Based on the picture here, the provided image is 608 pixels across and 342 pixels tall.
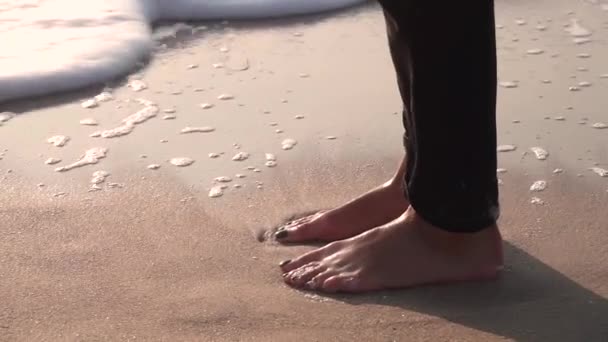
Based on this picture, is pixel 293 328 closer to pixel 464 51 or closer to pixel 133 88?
pixel 464 51

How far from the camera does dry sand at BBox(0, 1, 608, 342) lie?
164cm

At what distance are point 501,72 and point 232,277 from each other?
144 centimetres

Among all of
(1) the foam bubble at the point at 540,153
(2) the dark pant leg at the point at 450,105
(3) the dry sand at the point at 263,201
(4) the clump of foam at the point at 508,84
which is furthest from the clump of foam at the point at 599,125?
(2) the dark pant leg at the point at 450,105

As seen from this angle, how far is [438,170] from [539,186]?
0.63 meters

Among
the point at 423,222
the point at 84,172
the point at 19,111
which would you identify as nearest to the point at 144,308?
the point at 423,222

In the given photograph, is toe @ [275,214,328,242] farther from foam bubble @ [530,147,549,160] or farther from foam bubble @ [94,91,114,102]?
foam bubble @ [94,91,114,102]

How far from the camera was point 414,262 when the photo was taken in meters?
1.75

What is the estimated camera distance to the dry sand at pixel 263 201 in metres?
1.64

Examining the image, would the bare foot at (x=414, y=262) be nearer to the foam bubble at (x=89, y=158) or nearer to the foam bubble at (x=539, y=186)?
the foam bubble at (x=539, y=186)

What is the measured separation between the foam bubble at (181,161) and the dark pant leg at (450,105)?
748mm

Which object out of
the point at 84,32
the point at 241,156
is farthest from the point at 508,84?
the point at 84,32

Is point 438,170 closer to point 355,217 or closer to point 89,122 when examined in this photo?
point 355,217

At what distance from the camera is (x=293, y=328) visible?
161cm

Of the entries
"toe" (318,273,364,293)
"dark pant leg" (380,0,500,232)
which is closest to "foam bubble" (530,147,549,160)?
"dark pant leg" (380,0,500,232)
